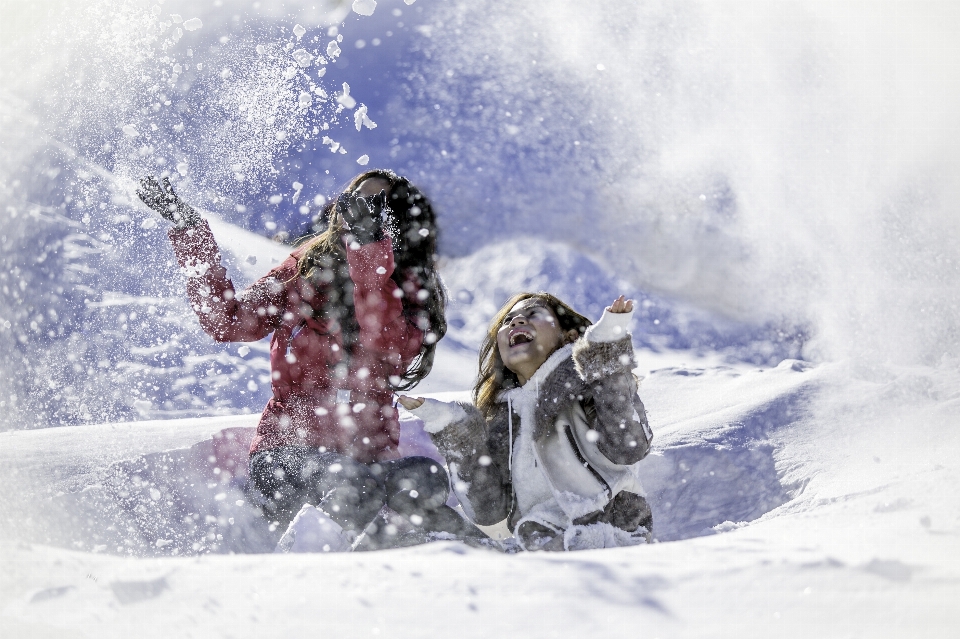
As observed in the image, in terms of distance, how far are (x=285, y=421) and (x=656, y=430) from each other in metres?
1.80

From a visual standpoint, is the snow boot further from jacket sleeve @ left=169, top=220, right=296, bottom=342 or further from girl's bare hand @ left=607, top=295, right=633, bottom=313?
girl's bare hand @ left=607, top=295, right=633, bottom=313

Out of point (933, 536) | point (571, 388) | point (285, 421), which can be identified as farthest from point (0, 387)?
point (933, 536)

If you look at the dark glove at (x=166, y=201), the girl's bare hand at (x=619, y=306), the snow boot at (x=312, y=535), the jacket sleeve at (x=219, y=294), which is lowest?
the snow boot at (x=312, y=535)

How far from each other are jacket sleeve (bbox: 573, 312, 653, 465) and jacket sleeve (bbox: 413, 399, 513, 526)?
0.38 metres

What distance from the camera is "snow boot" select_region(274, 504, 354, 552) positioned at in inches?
77.8

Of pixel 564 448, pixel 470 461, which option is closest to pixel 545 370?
pixel 564 448

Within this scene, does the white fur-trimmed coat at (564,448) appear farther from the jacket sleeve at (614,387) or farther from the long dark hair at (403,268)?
the long dark hair at (403,268)

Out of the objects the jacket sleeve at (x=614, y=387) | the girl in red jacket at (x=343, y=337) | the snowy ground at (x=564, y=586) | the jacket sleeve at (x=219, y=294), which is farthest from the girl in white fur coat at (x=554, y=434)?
the jacket sleeve at (x=219, y=294)

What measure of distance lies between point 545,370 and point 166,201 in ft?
4.29

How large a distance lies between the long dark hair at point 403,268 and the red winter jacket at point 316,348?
0.13 ft

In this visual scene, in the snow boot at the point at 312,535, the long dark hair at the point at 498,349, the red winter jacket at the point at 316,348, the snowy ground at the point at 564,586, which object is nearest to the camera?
the snowy ground at the point at 564,586

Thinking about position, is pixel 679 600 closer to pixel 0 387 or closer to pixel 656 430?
pixel 656 430

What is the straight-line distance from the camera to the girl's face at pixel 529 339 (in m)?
2.49

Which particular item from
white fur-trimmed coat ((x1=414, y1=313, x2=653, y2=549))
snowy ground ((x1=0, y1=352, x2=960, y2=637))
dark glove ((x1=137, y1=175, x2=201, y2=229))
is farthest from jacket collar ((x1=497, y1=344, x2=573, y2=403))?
dark glove ((x1=137, y1=175, x2=201, y2=229))
